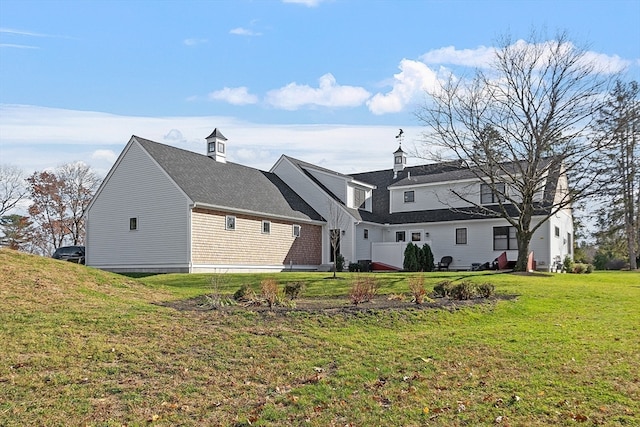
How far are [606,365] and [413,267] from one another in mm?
21324

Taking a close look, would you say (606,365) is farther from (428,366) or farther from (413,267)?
(413,267)

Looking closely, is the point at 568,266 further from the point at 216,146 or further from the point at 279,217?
the point at 216,146

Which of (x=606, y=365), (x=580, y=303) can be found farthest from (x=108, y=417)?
(x=580, y=303)

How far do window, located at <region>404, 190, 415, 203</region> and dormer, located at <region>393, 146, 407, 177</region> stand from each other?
3856mm

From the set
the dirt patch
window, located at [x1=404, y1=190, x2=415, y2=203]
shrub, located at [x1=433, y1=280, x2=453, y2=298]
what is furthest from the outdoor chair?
the dirt patch

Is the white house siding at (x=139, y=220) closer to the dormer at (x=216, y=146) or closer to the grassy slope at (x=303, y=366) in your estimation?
the dormer at (x=216, y=146)

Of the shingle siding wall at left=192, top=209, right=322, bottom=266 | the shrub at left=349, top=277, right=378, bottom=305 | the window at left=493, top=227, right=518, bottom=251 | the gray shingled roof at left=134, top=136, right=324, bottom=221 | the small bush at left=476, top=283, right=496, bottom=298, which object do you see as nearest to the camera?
the shrub at left=349, top=277, right=378, bottom=305

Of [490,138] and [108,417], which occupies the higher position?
[490,138]

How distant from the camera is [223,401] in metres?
6.27

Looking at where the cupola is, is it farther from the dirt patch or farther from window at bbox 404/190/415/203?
the dirt patch

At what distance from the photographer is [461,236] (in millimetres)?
31281

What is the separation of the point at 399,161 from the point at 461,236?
31.0ft

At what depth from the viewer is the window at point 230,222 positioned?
25.6 metres

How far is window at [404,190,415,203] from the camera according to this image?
114ft
